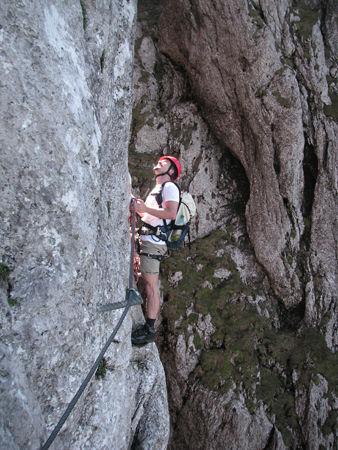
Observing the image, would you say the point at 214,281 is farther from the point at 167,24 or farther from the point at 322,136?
the point at 167,24

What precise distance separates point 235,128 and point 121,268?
22.4 feet

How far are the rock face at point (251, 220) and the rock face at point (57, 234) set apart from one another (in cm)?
421

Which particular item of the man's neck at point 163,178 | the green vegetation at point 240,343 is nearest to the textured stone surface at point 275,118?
A: the green vegetation at point 240,343

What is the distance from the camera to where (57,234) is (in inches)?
141

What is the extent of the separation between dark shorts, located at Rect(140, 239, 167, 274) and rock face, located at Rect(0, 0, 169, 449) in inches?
53.4

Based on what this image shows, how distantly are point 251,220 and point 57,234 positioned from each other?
7.54 meters

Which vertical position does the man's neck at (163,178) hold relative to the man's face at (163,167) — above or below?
below

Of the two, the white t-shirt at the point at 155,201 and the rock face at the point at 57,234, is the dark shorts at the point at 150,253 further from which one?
the rock face at the point at 57,234

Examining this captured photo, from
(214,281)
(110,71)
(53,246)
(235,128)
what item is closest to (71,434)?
(53,246)

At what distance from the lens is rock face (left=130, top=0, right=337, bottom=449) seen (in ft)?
27.6

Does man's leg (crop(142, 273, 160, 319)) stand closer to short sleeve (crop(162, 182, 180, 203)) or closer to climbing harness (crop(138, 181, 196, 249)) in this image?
climbing harness (crop(138, 181, 196, 249))

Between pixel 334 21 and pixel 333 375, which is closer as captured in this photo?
pixel 333 375

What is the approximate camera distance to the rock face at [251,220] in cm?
840

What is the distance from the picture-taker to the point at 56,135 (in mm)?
3604
